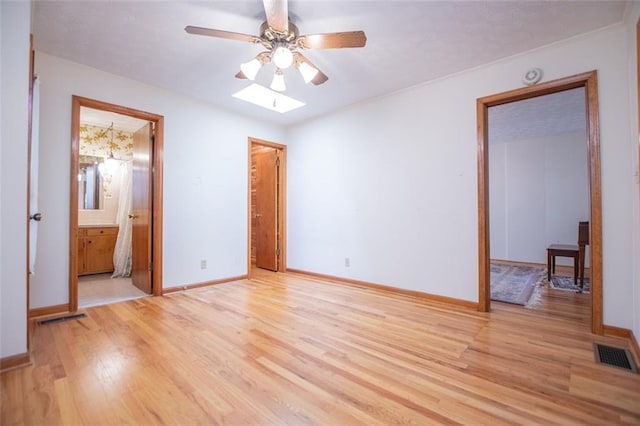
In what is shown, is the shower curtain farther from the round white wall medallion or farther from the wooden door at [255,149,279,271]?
the round white wall medallion

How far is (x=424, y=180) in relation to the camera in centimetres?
332

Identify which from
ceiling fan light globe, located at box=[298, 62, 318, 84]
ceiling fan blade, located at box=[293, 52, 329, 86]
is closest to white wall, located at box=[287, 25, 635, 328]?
ceiling fan blade, located at box=[293, 52, 329, 86]

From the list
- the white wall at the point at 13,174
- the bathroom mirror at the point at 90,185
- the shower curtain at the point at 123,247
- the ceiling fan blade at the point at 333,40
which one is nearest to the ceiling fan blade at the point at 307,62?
the ceiling fan blade at the point at 333,40

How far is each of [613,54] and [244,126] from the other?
4046mm

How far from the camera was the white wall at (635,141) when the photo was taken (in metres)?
1.99

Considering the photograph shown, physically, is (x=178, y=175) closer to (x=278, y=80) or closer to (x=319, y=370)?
(x=278, y=80)

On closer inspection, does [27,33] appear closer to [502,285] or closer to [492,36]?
[492,36]

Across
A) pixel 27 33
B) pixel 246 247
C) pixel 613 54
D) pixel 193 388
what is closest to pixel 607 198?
pixel 613 54

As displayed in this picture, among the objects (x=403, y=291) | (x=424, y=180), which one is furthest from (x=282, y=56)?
(x=403, y=291)

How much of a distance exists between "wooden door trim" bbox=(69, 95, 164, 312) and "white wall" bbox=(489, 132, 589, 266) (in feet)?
20.6

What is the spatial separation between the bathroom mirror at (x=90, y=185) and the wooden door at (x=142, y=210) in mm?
1558

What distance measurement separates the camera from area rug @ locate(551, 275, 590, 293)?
372 centimetres

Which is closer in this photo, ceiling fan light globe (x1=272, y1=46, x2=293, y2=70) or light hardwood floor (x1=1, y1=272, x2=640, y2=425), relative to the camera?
light hardwood floor (x1=1, y1=272, x2=640, y2=425)

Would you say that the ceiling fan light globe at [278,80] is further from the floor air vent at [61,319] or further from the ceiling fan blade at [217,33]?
the floor air vent at [61,319]
